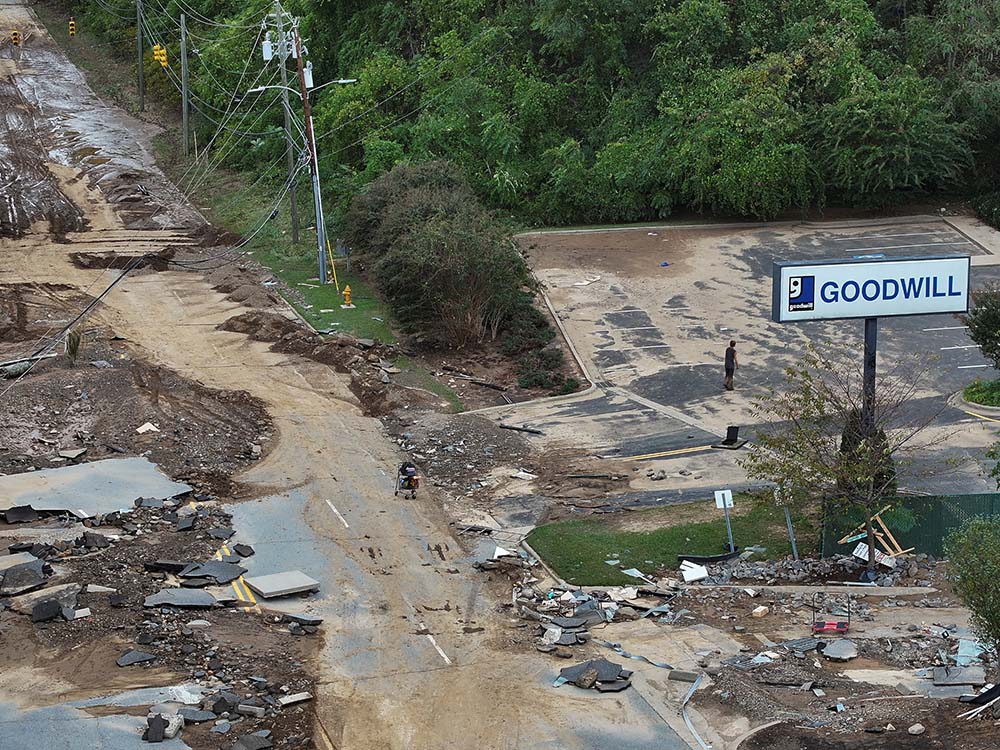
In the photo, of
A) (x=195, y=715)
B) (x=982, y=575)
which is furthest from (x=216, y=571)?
(x=982, y=575)

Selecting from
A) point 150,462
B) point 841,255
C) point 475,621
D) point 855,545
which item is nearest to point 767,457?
point 855,545

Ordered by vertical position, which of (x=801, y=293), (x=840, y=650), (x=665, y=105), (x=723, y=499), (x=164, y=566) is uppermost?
(x=665, y=105)

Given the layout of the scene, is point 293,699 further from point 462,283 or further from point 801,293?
point 462,283

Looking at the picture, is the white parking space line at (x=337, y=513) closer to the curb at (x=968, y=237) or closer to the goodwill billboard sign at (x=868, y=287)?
the goodwill billboard sign at (x=868, y=287)

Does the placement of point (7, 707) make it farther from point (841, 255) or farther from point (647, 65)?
point (647, 65)

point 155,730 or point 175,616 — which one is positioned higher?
point 155,730
